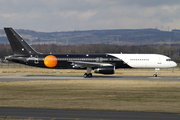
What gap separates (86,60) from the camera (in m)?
48.5

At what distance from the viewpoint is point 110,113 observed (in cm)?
1938

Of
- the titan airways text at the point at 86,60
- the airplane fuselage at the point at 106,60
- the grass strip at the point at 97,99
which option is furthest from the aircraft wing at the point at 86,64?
the grass strip at the point at 97,99

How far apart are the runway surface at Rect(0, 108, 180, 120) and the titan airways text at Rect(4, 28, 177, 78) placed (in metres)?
27.0

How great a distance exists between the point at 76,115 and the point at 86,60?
30.1 m

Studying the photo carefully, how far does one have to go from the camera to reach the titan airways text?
47.8 metres

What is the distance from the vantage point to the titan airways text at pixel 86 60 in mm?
47844

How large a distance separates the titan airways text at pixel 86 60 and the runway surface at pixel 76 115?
27.0m

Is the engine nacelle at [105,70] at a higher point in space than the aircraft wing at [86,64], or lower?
lower

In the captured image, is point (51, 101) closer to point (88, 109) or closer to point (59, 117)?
point (88, 109)

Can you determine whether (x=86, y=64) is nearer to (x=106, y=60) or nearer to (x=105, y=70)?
(x=105, y=70)

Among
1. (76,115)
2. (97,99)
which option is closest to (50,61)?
(97,99)

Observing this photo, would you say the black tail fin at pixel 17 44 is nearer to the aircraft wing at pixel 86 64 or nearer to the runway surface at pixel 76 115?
the aircraft wing at pixel 86 64

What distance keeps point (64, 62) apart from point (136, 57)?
12529 mm

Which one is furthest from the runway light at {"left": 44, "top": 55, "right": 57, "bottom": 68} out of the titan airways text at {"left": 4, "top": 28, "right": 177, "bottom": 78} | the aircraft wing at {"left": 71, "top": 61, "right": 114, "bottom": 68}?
the aircraft wing at {"left": 71, "top": 61, "right": 114, "bottom": 68}
